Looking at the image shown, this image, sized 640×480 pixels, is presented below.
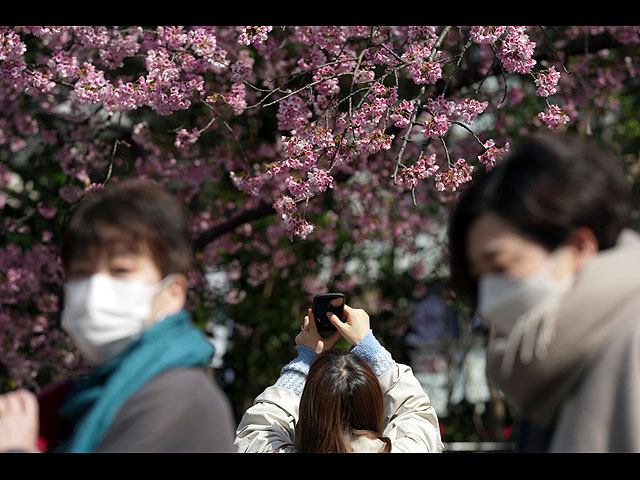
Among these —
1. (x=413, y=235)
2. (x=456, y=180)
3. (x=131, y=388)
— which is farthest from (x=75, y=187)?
(x=131, y=388)

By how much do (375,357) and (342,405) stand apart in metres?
0.28

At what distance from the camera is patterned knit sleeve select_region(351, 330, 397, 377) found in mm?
2789

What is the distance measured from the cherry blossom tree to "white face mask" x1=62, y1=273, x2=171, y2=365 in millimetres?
2614

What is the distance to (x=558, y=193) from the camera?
60.6 inches

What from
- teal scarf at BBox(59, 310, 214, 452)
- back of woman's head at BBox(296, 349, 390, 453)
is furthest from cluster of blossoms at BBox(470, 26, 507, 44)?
teal scarf at BBox(59, 310, 214, 452)

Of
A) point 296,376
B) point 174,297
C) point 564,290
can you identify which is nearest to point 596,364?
point 564,290

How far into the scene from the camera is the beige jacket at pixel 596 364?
1494mm

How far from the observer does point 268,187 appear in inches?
254

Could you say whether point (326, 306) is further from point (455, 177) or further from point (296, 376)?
point (455, 177)

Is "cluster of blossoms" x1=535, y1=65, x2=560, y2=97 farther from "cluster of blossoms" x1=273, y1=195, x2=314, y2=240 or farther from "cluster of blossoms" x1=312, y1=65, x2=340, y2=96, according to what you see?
"cluster of blossoms" x1=273, y1=195, x2=314, y2=240

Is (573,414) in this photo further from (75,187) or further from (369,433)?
(75,187)

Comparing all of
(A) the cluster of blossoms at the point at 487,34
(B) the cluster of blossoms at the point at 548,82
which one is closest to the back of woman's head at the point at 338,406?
(A) the cluster of blossoms at the point at 487,34

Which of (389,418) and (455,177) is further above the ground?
(455,177)

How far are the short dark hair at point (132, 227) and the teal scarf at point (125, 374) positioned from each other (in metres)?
0.13
